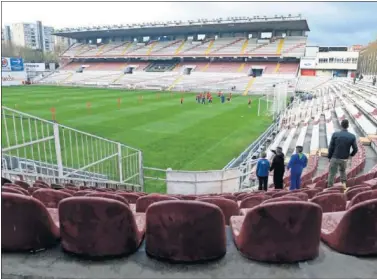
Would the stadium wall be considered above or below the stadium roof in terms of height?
below

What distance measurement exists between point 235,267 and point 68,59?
7552 cm

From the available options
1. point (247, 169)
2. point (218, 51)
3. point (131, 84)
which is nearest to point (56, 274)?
point (247, 169)

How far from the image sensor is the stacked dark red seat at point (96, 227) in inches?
82.8

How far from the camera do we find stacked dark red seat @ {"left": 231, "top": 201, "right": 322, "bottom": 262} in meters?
2.06

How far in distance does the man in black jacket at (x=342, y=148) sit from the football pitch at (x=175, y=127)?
567 centimetres

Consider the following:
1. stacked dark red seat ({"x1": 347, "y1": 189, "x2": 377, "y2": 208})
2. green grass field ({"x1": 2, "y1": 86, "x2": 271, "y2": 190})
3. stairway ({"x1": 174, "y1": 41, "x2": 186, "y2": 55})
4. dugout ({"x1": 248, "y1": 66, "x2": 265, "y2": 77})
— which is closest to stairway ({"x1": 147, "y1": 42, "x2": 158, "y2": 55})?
stairway ({"x1": 174, "y1": 41, "x2": 186, "y2": 55})

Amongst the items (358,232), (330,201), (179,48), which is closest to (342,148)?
(330,201)

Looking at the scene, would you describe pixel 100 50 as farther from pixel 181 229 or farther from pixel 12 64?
pixel 181 229

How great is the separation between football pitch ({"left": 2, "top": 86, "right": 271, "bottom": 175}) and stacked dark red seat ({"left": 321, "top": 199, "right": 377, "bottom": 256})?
9.28m

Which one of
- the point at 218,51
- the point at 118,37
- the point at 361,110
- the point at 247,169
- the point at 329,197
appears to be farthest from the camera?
the point at 118,37

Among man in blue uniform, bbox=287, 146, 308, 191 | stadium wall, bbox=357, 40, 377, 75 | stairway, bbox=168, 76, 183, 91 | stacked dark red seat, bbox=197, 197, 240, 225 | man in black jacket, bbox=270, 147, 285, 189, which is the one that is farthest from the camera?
stadium wall, bbox=357, 40, 377, 75

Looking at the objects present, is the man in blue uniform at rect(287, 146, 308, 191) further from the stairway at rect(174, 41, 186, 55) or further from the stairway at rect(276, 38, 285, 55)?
the stairway at rect(174, 41, 186, 55)

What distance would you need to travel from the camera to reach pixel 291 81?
43156 millimetres

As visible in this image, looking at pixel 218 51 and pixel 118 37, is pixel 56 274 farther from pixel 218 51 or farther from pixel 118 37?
pixel 118 37
